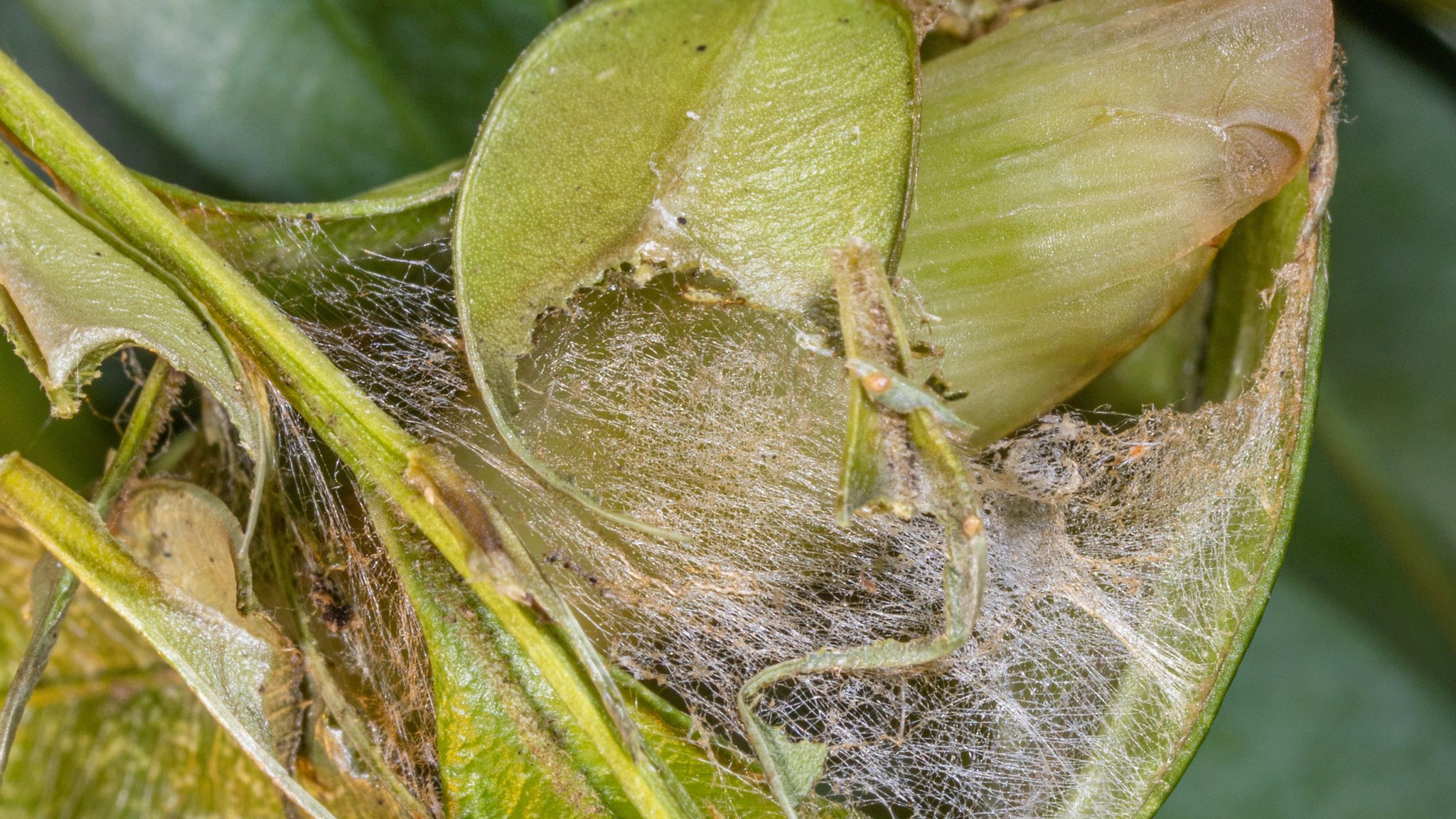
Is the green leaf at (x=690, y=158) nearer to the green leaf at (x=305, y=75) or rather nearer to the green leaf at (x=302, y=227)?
the green leaf at (x=302, y=227)

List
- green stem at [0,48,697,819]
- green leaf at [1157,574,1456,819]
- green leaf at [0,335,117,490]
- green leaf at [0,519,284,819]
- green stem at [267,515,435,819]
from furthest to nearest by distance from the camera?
green leaf at [1157,574,1456,819] → green leaf at [0,335,117,490] → green leaf at [0,519,284,819] → green stem at [267,515,435,819] → green stem at [0,48,697,819]

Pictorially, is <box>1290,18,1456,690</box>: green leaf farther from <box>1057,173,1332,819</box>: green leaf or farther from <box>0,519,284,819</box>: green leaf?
<box>0,519,284,819</box>: green leaf

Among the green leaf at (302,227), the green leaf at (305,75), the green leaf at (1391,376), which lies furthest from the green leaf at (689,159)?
the green leaf at (1391,376)

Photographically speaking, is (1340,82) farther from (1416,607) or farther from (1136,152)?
(1416,607)

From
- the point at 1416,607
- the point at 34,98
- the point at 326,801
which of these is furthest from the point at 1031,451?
the point at 1416,607

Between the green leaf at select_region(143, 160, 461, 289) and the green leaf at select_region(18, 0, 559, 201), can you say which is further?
the green leaf at select_region(18, 0, 559, 201)

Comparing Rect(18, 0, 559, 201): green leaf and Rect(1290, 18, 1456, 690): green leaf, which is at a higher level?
Rect(18, 0, 559, 201): green leaf

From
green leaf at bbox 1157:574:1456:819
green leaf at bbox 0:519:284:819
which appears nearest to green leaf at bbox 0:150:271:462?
green leaf at bbox 0:519:284:819
